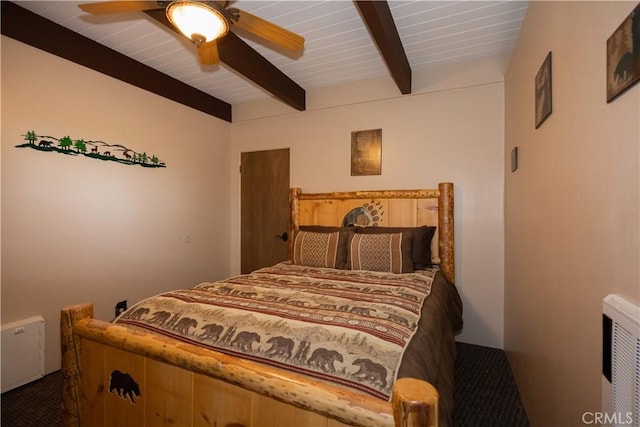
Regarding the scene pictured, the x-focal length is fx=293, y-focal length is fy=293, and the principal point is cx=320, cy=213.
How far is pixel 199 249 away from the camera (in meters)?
3.38

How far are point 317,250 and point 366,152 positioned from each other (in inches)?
46.3

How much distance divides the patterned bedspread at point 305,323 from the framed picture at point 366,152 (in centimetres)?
147

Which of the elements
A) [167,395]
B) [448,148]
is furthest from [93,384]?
[448,148]

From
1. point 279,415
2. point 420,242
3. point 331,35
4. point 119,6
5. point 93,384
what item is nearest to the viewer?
point 279,415

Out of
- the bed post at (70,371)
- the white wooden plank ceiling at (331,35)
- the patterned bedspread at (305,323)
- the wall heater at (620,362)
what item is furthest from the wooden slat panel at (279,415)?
the white wooden plank ceiling at (331,35)

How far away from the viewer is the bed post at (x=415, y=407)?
2.16 feet

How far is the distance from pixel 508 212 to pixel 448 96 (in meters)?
1.18

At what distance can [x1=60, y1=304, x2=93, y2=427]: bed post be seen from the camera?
1.31 meters

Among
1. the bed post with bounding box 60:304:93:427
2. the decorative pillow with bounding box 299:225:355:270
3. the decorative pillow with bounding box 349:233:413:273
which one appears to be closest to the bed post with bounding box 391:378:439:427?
the bed post with bounding box 60:304:93:427

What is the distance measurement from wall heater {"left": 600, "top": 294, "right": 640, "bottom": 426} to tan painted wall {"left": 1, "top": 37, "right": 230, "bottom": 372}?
302 centimetres

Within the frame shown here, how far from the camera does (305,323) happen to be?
3.72 ft

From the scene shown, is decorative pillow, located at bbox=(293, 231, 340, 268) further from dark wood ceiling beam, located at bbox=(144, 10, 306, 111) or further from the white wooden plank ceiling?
the white wooden plank ceiling

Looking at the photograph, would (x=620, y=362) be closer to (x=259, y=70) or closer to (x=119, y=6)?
(x=119, y=6)

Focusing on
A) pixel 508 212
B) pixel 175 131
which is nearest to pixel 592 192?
pixel 508 212
